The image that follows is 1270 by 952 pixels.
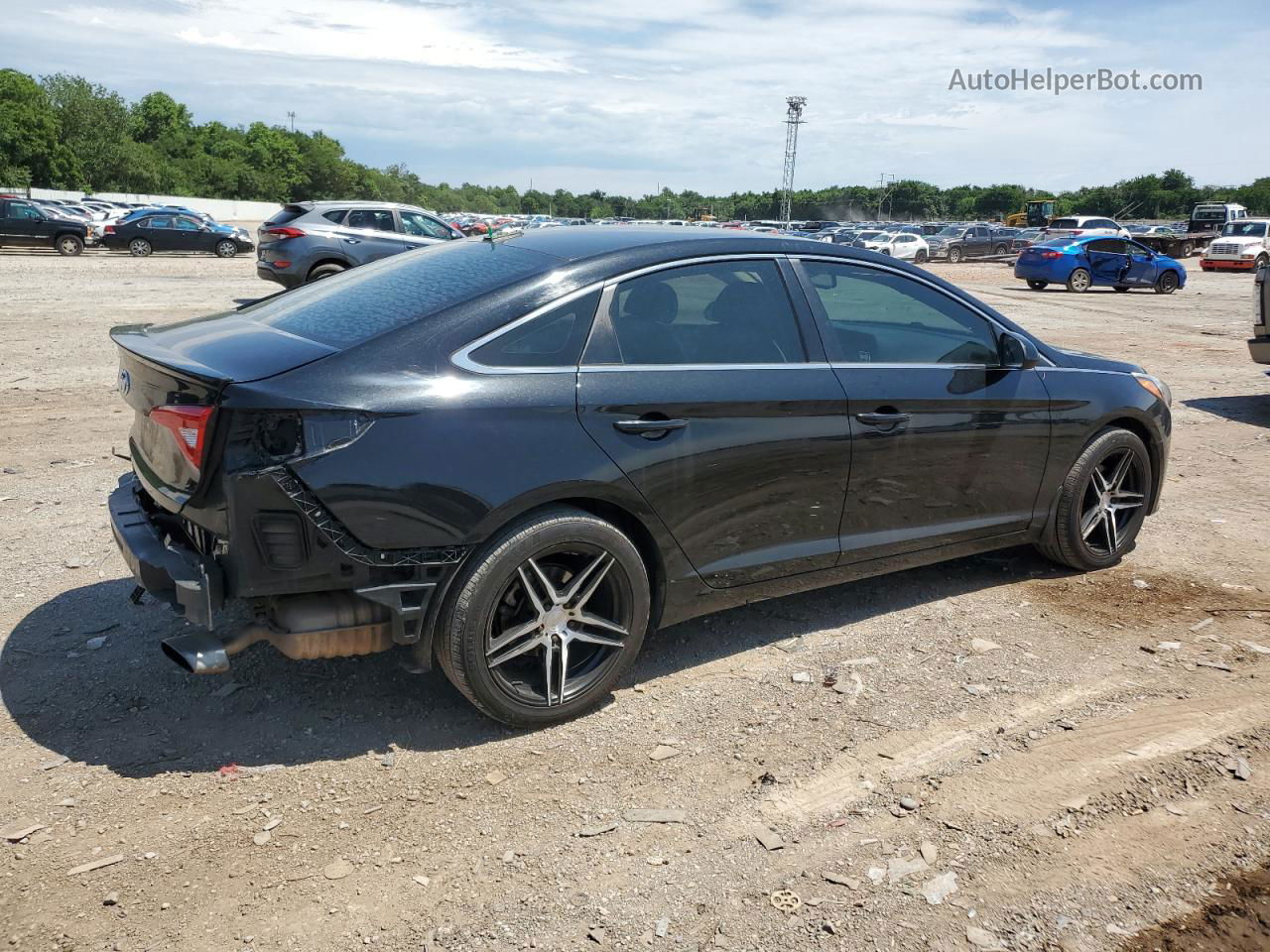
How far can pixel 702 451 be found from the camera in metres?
3.85

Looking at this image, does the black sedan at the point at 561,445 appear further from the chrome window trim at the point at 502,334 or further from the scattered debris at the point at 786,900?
the scattered debris at the point at 786,900

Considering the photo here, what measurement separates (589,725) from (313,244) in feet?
48.3

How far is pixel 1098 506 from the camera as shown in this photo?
5324 millimetres

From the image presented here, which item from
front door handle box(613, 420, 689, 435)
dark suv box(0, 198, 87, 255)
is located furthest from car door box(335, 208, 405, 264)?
dark suv box(0, 198, 87, 255)

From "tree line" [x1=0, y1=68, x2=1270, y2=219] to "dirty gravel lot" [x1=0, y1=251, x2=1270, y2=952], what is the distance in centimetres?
8981

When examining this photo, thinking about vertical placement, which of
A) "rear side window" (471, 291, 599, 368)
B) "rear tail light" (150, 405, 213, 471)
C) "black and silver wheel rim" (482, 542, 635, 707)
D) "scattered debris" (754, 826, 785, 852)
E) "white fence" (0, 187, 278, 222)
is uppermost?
"white fence" (0, 187, 278, 222)

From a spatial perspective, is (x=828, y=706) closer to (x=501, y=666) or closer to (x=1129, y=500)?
(x=501, y=666)

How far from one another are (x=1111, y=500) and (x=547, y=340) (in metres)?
3.37

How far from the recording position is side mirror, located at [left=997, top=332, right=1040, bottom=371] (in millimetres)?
4812

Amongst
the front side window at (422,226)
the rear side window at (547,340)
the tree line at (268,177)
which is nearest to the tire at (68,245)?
the front side window at (422,226)

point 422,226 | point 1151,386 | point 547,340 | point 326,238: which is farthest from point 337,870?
point 422,226

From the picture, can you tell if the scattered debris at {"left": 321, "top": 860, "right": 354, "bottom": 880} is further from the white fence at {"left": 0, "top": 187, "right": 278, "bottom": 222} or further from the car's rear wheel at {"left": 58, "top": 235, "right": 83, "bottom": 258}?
the white fence at {"left": 0, "top": 187, "right": 278, "bottom": 222}

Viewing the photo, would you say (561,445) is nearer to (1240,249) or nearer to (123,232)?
(123,232)

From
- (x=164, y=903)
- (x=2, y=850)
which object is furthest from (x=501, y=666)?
(x=2, y=850)
